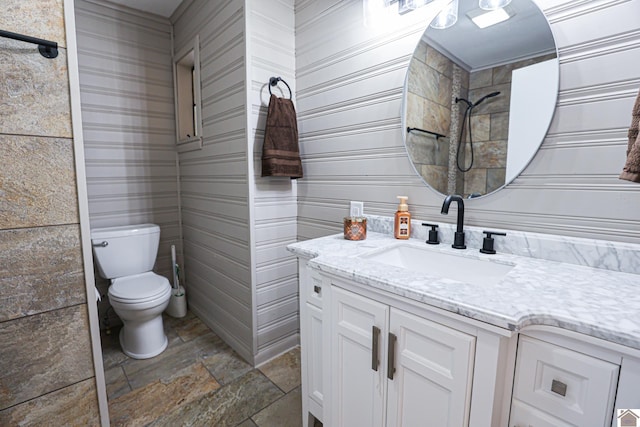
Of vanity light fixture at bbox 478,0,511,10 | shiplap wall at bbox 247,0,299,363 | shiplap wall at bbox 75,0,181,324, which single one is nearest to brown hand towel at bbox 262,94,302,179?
shiplap wall at bbox 247,0,299,363

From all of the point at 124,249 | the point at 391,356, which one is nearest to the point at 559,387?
the point at 391,356

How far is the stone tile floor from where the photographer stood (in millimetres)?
1485

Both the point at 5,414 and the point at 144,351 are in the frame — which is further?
the point at 144,351

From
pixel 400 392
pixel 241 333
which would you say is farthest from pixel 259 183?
pixel 400 392

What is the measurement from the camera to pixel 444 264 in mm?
1175

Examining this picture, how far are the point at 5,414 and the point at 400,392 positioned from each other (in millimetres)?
1335

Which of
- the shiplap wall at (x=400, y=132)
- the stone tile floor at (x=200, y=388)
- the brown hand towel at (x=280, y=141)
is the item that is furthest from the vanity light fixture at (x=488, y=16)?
the stone tile floor at (x=200, y=388)

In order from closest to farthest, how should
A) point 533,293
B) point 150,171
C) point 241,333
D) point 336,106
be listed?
point 533,293 → point 336,106 → point 241,333 → point 150,171

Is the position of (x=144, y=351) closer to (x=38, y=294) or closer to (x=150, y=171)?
(x=38, y=294)

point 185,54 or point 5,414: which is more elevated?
point 185,54

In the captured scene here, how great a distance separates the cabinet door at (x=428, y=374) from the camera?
72 centimetres

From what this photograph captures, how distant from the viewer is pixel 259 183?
70.3 inches

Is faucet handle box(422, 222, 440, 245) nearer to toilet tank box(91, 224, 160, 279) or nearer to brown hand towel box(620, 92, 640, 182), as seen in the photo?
brown hand towel box(620, 92, 640, 182)

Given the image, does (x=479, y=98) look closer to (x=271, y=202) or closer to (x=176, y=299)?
(x=271, y=202)
